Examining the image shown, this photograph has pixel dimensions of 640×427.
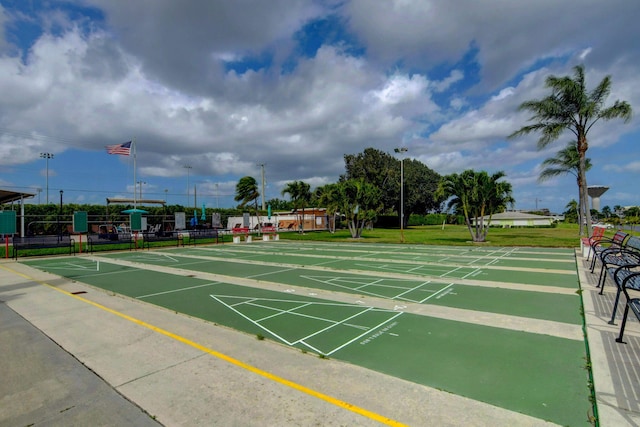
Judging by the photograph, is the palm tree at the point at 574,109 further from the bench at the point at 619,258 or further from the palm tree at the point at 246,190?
the palm tree at the point at 246,190

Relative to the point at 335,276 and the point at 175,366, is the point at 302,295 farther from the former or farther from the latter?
the point at 175,366

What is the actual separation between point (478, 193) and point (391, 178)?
109 feet

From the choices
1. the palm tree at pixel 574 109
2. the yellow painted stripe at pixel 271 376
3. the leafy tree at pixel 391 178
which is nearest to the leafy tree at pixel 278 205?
the leafy tree at pixel 391 178

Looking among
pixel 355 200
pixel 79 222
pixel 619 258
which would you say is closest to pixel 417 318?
pixel 619 258

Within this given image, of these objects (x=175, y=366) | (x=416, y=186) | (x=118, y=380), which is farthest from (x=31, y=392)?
(x=416, y=186)

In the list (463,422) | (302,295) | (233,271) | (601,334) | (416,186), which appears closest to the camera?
(463,422)

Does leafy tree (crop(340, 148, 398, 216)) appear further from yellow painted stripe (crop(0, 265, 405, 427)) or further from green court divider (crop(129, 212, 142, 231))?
yellow painted stripe (crop(0, 265, 405, 427))

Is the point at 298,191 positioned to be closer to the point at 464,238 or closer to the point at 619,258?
the point at 464,238

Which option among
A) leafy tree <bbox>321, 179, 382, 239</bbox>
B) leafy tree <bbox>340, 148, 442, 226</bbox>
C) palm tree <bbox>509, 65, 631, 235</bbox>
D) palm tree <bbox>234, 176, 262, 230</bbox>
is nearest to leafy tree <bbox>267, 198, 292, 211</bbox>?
leafy tree <bbox>340, 148, 442, 226</bbox>

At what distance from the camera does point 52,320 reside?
704 cm

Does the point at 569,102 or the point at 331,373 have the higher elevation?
the point at 569,102

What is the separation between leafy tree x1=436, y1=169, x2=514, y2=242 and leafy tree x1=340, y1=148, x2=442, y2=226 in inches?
1169

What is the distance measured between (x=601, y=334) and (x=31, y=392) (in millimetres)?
8254

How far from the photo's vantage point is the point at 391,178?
59.2 metres
